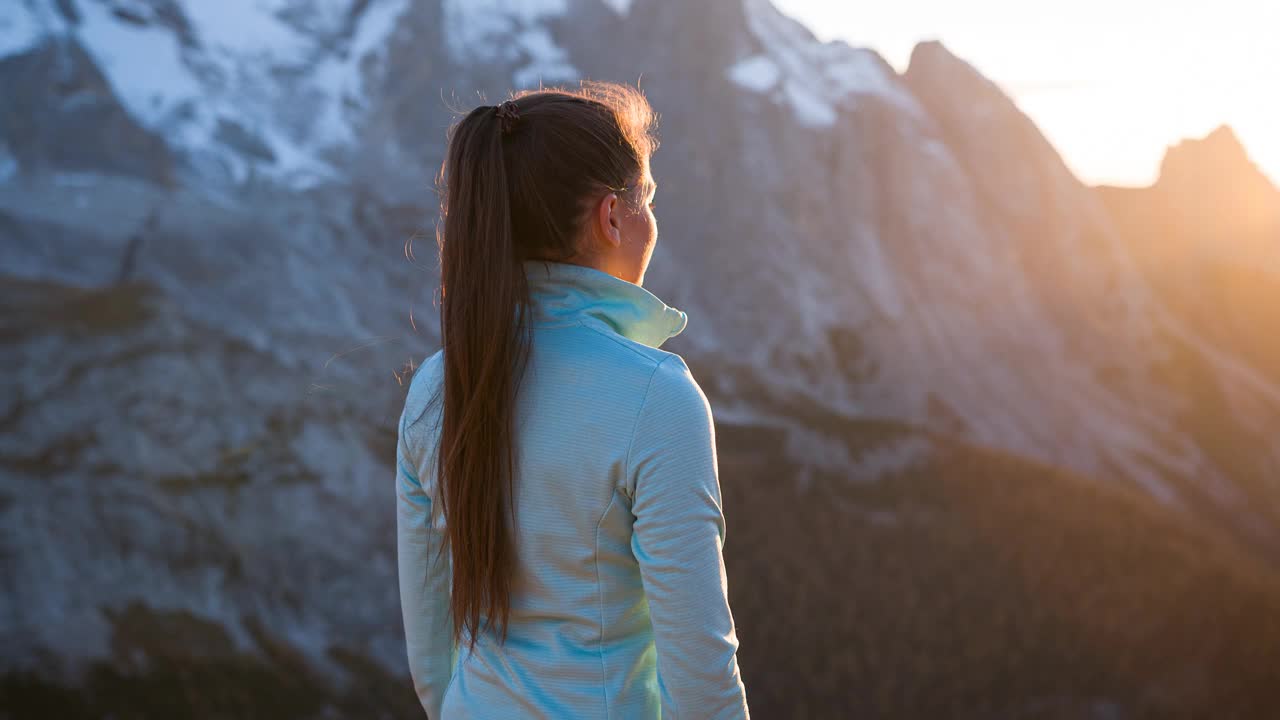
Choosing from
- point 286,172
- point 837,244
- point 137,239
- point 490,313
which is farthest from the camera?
point 837,244

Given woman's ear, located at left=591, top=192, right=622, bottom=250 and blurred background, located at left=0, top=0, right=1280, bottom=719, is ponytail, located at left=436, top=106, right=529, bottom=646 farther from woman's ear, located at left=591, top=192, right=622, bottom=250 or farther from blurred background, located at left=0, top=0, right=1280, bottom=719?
blurred background, located at left=0, top=0, right=1280, bottom=719

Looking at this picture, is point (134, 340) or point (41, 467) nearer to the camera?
point (41, 467)

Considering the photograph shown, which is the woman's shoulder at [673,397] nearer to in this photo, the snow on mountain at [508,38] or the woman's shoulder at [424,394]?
the woman's shoulder at [424,394]

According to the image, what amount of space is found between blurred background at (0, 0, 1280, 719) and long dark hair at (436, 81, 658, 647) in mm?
6597

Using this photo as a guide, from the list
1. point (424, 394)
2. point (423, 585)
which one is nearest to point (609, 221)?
point (424, 394)

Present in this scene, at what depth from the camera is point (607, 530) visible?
1.15 m

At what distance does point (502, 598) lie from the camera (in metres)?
1.21

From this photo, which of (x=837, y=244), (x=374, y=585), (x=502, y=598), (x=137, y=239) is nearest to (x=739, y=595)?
(x=374, y=585)

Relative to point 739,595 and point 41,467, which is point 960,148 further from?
point 41,467

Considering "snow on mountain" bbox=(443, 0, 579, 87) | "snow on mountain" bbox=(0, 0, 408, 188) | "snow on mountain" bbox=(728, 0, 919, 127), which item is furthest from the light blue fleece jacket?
"snow on mountain" bbox=(728, 0, 919, 127)

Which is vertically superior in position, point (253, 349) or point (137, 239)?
point (137, 239)

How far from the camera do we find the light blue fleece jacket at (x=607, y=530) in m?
1.08

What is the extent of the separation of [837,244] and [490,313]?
1289 centimetres

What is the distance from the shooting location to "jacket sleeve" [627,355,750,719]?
3.50ft
